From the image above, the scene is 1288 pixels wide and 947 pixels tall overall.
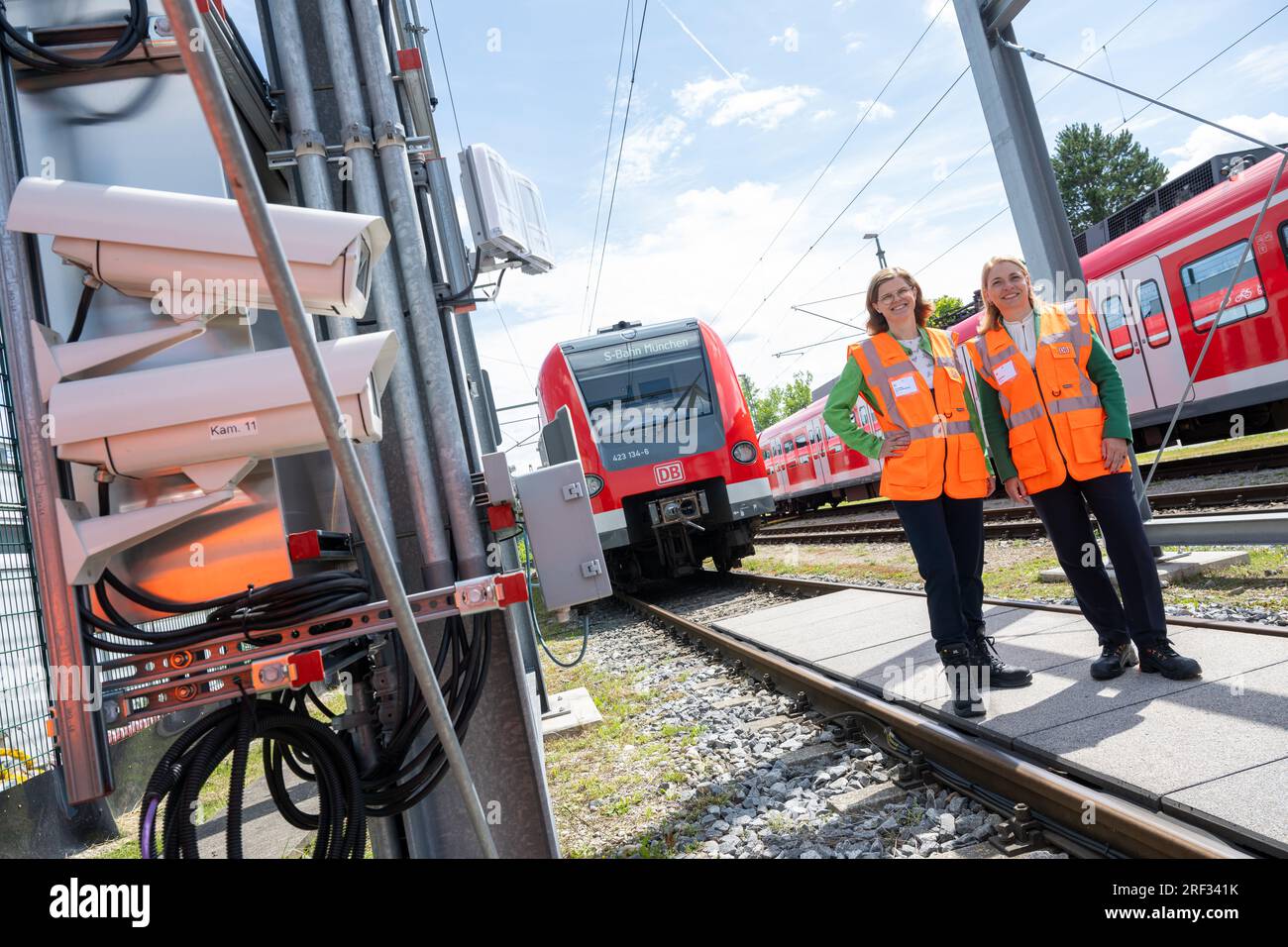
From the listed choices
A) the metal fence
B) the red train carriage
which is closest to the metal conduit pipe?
the metal fence

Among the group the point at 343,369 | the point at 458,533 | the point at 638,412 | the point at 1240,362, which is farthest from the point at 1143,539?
the point at 1240,362

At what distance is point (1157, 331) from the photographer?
11.3m

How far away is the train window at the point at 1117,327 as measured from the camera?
11.9 meters

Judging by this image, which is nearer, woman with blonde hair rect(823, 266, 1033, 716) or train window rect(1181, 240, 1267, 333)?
woman with blonde hair rect(823, 266, 1033, 716)

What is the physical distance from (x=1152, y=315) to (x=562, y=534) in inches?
450

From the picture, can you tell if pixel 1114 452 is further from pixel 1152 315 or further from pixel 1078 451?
pixel 1152 315

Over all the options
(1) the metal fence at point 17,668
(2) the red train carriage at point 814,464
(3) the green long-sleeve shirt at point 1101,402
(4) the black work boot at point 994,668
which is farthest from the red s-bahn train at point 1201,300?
(1) the metal fence at point 17,668

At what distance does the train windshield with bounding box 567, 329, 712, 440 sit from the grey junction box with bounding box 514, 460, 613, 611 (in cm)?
796

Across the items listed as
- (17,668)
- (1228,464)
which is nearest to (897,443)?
(17,668)

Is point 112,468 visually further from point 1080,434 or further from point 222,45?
point 1080,434

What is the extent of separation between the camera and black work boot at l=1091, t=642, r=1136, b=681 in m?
3.61

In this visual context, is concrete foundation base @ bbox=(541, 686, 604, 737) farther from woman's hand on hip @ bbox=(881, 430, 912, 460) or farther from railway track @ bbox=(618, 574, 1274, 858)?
woman's hand on hip @ bbox=(881, 430, 912, 460)

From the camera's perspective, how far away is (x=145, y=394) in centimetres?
190

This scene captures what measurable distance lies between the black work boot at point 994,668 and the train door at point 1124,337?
929 cm
